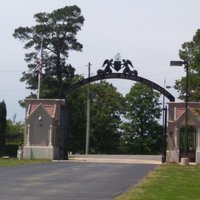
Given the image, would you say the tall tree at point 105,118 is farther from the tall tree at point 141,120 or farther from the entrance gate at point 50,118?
the entrance gate at point 50,118

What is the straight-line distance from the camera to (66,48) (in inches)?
3076

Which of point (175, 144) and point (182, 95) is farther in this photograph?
point (182, 95)

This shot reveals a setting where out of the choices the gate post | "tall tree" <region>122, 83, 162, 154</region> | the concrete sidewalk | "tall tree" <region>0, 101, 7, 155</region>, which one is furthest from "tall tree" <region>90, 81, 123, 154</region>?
the gate post

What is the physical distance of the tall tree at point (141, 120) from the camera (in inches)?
3509

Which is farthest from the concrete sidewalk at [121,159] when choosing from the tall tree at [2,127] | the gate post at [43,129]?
the tall tree at [2,127]

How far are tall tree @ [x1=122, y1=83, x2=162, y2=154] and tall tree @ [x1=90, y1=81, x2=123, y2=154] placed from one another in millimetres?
1546

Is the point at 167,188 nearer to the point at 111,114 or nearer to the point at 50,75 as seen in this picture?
the point at 50,75

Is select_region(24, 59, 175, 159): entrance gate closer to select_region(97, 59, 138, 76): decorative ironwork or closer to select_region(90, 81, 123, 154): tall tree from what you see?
select_region(97, 59, 138, 76): decorative ironwork

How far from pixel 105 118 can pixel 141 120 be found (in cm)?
603

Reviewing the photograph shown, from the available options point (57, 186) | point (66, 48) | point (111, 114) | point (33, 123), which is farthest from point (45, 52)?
point (57, 186)

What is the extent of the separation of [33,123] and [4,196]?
31960mm

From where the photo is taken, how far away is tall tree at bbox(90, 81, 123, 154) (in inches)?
3430

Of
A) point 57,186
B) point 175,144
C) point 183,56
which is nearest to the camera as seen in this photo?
point 57,186

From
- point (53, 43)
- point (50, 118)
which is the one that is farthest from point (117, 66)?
point (53, 43)
